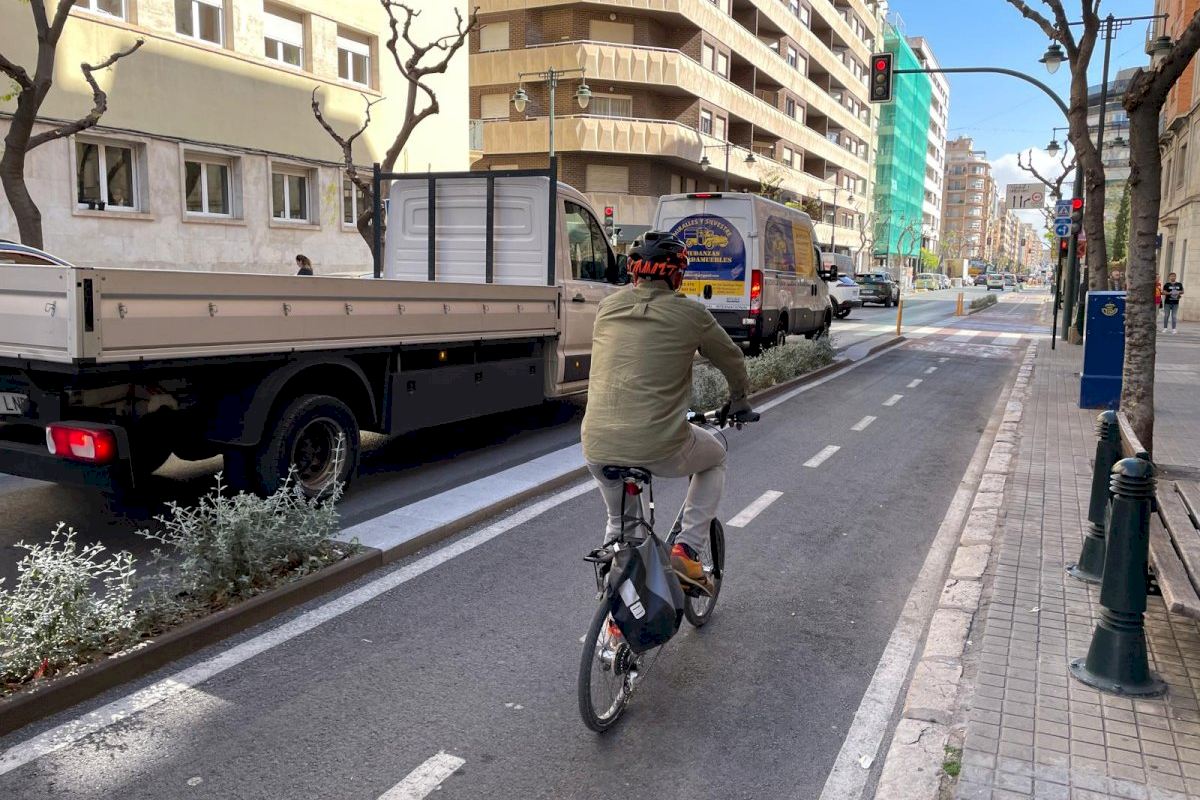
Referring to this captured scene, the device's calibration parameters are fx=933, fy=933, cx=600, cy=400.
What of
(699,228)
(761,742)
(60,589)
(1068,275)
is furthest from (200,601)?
(1068,275)

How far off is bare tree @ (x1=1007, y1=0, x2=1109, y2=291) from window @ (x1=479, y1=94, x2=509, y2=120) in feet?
106

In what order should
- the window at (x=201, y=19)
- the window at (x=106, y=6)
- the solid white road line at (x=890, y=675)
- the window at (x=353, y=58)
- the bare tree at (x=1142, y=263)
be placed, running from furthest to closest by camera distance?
the window at (x=353, y=58)
the window at (x=201, y=19)
the window at (x=106, y=6)
the bare tree at (x=1142, y=263)
the solid white road line at (x=890, y=675)

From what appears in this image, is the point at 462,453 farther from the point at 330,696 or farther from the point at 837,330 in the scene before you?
the point at 837,330

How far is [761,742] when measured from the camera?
365cm

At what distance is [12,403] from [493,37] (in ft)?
141

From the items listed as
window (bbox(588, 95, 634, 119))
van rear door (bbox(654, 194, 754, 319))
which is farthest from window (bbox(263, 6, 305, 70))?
window (bbox(588, 95, 634, 119))

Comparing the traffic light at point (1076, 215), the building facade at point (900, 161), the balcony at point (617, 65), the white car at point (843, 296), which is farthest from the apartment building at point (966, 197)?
the traffic light at point (1076, 215)

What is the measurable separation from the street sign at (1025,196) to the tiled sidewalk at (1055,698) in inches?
2028

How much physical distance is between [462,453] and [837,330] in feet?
69.0

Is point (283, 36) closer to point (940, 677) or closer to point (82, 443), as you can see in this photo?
point (82, 443)

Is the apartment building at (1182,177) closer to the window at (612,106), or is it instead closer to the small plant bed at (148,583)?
the window at (612,106)

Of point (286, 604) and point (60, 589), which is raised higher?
point (60, 589)

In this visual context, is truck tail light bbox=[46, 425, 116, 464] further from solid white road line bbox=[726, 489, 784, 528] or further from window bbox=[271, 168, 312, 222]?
window bbox=[271, 168, 312, 222]

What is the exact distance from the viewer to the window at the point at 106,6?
17.9m
